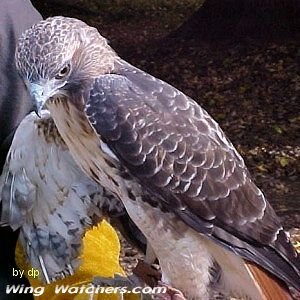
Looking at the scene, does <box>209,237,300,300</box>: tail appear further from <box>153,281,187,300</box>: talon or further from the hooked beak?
the hooked beak

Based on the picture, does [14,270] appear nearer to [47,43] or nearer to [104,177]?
[104,177]

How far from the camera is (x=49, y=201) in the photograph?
2.35m

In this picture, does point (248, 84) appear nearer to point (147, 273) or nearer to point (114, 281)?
point (147, 273)

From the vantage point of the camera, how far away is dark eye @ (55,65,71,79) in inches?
78.8

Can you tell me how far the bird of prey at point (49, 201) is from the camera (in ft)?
7.47

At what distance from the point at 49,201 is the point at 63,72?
0.46 m

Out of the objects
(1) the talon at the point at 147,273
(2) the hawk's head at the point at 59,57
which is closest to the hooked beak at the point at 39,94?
(2) the hawk's head at the point at 59,57

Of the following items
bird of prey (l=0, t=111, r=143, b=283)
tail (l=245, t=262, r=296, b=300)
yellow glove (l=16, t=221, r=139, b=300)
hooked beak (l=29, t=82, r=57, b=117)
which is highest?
hooked beak (l=29, t=82, r=57, b=117)

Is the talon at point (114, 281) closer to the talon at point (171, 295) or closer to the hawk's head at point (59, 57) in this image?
the talon at point (171, 295)

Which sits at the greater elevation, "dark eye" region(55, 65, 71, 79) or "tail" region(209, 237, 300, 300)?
"dark eye" region(55, 65, 71, 79)

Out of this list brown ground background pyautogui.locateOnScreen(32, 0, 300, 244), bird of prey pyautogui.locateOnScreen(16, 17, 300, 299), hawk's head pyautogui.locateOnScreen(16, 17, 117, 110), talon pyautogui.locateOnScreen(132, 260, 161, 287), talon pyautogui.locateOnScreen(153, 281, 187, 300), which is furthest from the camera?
brown ground background pyautogui.locateOnScreen(32, 0, 300, 244)

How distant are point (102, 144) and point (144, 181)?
0.14 m

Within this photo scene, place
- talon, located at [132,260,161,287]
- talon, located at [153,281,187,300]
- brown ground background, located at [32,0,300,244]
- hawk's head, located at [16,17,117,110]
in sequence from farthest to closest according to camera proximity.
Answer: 1. brown ground background, located at [32,0,300,244]
2. talon, located at [132,260,161,287]
3. talon, located at [153,281,187,300]
4. hawk's head, located at [16,17,117,110]

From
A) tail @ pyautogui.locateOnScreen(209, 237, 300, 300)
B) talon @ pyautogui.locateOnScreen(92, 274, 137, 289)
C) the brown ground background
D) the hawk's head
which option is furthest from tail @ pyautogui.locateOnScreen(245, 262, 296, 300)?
the brown ground background
